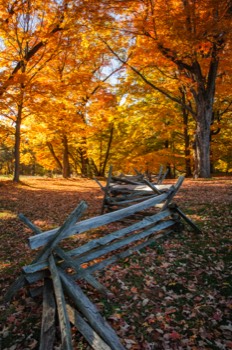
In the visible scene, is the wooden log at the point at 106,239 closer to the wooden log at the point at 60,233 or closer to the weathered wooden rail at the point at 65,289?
the weathered wooden rail at the point at 65,289

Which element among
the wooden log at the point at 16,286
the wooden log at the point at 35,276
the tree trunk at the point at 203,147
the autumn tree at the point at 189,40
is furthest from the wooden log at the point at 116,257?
the tree trunk at the point at 203,147

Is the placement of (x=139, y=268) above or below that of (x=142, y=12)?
below

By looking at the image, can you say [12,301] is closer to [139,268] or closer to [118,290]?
[118,290]

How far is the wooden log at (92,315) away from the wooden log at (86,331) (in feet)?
0.18

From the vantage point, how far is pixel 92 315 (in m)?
3.57

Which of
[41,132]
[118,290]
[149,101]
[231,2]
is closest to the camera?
[118,290]

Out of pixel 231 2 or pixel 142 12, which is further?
pixel 142 12

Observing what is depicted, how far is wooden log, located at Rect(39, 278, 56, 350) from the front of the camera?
3.36 metres

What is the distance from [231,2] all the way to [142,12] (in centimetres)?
401

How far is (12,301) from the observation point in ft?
14.4

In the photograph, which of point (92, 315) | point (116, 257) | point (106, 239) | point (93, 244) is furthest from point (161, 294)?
point (92, 315)

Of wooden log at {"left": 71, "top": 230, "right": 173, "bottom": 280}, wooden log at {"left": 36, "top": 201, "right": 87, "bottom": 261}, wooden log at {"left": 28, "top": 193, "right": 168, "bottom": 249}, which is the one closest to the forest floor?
wooden log at {"left": 71, "top": 230, "right": 173, "bottom": 280}

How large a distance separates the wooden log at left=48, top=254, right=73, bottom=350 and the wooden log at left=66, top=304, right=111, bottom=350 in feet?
0.97

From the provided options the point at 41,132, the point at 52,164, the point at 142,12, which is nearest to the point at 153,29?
the point at 142,12
